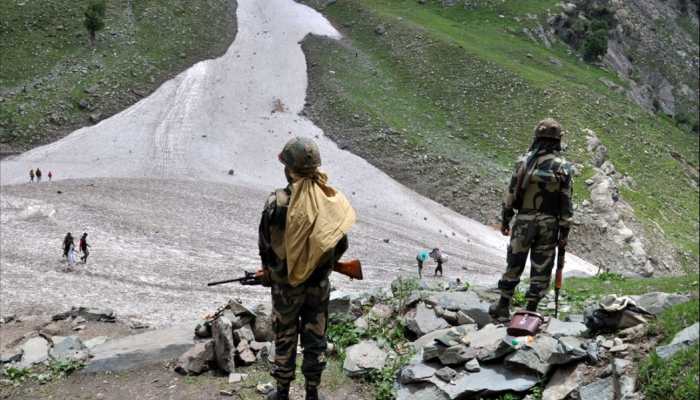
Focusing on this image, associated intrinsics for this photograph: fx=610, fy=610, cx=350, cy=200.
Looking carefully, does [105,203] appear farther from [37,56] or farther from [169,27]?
[169,27]

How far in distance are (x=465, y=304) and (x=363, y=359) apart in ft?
7.79

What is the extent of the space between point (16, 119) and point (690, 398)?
49394 mm

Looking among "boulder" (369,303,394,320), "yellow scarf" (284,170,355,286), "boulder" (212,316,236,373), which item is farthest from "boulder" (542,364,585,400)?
"boulder" (212,316,236,373)

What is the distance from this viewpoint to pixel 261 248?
8078 mm

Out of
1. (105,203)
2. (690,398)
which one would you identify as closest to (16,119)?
Answer: (105,203)

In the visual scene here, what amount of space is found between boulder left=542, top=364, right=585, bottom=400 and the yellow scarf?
136 inches

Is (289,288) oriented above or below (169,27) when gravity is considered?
below

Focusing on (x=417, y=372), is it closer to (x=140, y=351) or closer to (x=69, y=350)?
(x=140, y=351)

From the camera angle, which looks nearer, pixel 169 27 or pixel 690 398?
pixel 690 398

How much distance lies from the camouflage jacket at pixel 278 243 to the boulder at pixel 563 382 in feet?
10.9

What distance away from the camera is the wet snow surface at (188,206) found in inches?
957

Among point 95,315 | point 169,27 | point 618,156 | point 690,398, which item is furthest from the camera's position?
point 169,27

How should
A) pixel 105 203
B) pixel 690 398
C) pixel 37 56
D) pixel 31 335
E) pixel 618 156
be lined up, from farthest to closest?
pixel 37 56
pixel 618 156
pixel 105 203
pixel 31 335
pixel 690 398

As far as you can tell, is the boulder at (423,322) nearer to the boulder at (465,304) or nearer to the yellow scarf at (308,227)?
the boulder at (465,304)
